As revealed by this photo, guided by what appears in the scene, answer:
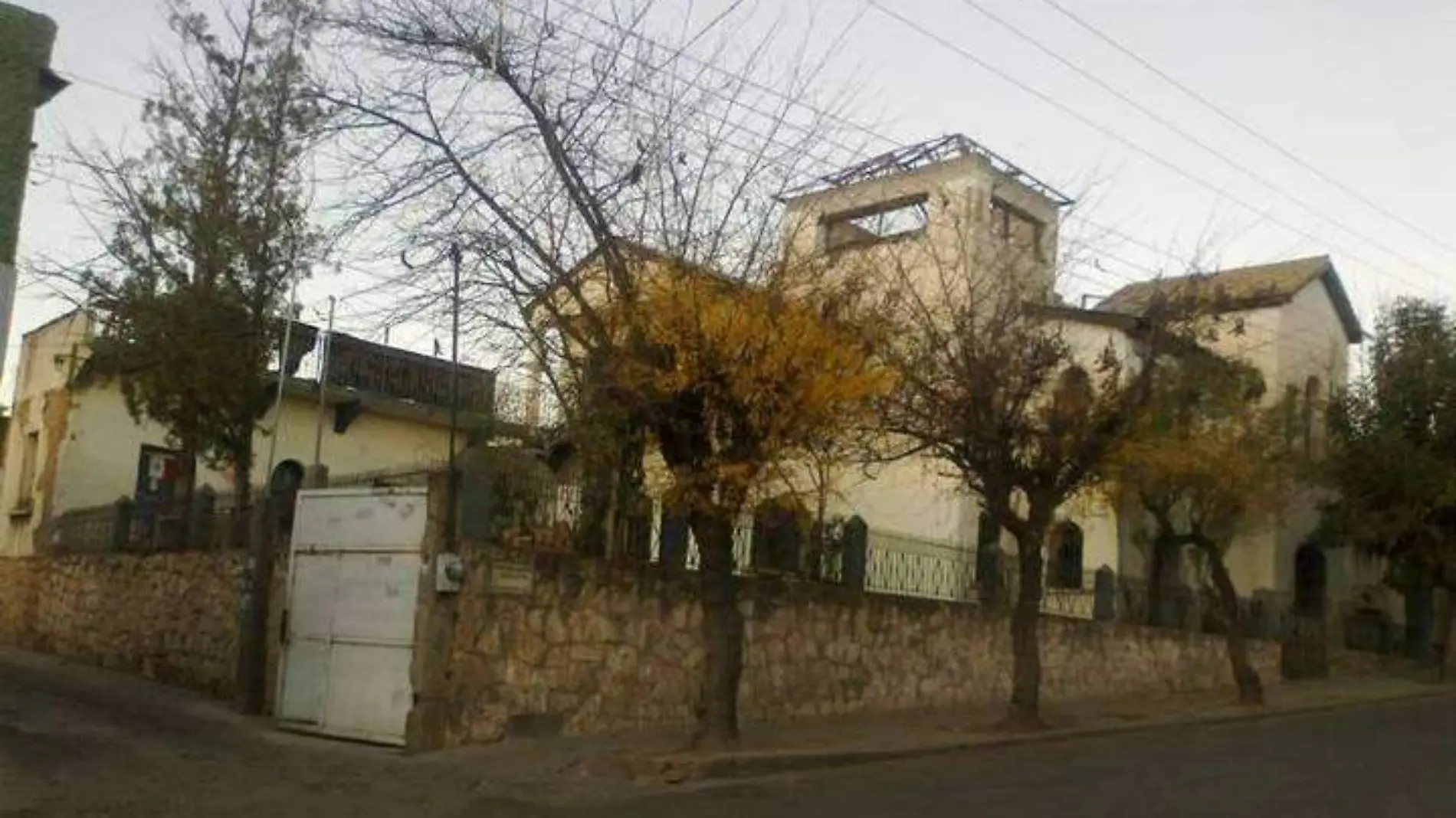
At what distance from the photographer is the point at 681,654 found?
15.6m

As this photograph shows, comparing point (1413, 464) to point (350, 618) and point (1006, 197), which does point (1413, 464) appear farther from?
point (350, 618)

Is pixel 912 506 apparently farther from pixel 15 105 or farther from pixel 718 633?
pixel 15 105

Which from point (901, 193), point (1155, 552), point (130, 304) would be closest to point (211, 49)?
point (130, 304)

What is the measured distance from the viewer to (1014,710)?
55.3ft

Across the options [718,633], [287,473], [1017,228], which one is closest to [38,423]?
[287,473]

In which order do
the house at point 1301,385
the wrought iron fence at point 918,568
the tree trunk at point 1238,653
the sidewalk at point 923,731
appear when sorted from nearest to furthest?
the sidewalk at point 923,731
the wrought iron fence at point 918,568
the tree trunk at point 1238,653
the house at point 1301,385

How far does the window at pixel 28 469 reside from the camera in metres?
25.3

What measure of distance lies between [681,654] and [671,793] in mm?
3769

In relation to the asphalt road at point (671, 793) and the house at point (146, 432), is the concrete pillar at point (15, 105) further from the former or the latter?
the house at point (146, 432)

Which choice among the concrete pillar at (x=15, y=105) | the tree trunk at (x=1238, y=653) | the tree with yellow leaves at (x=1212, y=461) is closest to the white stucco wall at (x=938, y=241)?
the tree with yellow leaves at (x=1212, y=461)

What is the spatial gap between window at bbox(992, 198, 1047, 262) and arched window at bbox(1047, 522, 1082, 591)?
5.16m

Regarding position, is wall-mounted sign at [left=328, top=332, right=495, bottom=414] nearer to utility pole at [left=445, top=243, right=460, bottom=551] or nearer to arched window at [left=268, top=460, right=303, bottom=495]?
arched window at [left=268, top=460, right=303, bottom=495]

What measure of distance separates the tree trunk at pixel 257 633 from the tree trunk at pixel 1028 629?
8.63 m

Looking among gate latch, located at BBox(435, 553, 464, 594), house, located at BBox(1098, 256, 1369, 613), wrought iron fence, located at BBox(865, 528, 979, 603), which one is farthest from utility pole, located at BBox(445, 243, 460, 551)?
house, located at BBox(1098, 256, 1369, 613)
